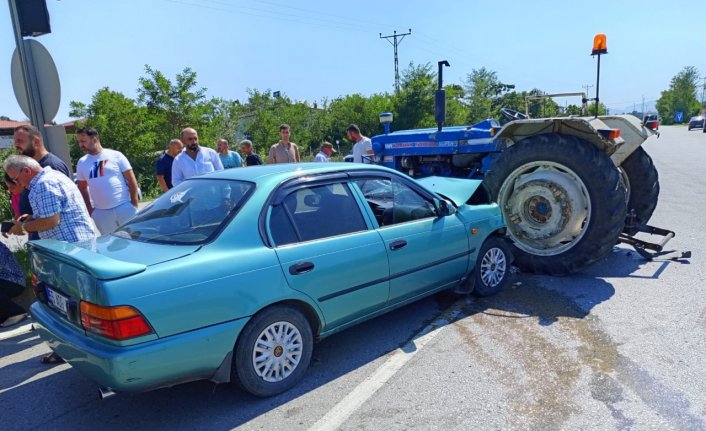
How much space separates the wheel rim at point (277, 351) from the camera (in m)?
3.08

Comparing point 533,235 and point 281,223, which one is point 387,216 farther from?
point 533,235

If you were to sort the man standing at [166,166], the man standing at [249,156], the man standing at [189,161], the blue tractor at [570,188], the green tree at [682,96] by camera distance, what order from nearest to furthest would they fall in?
the blue tractor at [570,188], the man standing at [189,161], the man standing at [166,166], the man standing at [249,156], the green tree at [682,96]

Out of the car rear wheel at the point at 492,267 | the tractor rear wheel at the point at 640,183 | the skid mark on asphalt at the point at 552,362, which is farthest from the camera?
the tractor rear wheel at the point at 640,183

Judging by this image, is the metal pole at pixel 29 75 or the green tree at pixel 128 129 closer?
the metal pole at pixel 29 75

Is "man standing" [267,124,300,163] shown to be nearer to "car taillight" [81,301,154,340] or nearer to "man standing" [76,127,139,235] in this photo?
"man standing" [76,127,139,235]

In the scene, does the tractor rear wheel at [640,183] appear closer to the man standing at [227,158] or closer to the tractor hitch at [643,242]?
the tractor hitch at [643,242]

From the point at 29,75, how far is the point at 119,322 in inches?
149

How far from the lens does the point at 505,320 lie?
4266 millimetres

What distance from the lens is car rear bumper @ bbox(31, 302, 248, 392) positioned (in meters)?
2.57

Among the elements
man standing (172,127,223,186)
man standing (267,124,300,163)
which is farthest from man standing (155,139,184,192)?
man standing (267,124,300,163)

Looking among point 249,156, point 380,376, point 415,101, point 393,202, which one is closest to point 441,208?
point 393,202

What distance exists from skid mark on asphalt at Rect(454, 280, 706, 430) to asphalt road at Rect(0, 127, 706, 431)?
1 centimetres

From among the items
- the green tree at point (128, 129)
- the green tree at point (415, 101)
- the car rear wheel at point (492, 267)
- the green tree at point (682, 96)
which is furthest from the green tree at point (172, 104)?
the green tree at point (682, 96)

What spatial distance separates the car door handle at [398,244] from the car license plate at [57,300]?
87.3 inches
